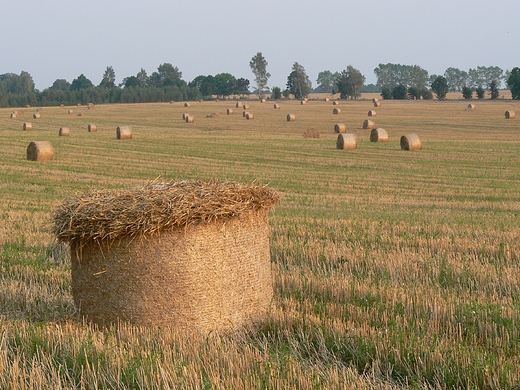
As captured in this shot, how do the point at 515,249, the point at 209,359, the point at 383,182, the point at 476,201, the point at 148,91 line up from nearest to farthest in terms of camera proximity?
the point at 209,359 → the point at 515,249 → the point at 476,201 → the point at 383,182 → the point at 148,91

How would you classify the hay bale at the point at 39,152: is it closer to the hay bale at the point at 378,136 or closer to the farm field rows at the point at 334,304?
the farm field rows at the point at 334,304

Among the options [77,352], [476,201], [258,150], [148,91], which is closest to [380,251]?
[77,352]

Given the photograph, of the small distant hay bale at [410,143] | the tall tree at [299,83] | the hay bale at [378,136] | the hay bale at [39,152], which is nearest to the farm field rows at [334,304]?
the hay bale at [39,152]

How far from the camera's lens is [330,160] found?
25.7 m

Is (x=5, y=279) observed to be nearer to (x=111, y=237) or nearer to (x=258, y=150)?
(x=111, y=237)

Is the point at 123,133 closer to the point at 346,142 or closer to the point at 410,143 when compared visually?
the point at 346,142

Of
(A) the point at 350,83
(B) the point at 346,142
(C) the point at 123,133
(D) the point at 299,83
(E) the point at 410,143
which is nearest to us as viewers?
(E) the point at 410,143

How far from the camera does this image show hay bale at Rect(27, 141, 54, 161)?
82.4ft

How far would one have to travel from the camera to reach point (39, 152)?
2508cm

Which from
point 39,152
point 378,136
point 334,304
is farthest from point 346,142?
point 334,304

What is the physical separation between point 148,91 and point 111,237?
331 feet

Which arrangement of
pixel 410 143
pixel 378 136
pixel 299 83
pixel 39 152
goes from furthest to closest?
pixel 299 83, pixel 378 136, pixel 410 143, pixel 39 152

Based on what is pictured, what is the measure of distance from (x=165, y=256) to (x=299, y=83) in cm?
11899

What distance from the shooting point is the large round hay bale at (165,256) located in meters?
5.29
